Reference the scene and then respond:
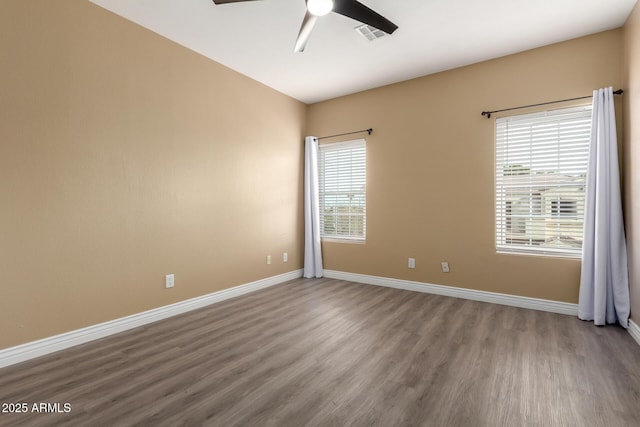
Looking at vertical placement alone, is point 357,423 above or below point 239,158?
below

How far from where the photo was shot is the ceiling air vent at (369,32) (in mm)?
2953

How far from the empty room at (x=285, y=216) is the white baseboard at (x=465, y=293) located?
2cm

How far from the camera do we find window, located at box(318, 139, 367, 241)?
4.73 meters

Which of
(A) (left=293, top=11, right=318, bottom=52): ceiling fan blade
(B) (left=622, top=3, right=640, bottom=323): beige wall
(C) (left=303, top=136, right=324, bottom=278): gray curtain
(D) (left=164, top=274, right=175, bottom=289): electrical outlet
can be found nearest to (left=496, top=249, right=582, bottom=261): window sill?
(B) (left=622, top=3, right=640, bottom=323): beige wall

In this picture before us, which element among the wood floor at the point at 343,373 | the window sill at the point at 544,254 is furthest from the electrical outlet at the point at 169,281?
the window sill at the point at 544,254

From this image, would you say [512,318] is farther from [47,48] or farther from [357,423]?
[47,48]

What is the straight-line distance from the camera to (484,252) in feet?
12.0

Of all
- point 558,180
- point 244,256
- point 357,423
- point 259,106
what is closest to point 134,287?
point 244,256

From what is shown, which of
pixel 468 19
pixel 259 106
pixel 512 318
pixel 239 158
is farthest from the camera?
pixel 259 106

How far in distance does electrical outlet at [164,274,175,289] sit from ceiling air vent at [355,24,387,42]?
3.16 meters

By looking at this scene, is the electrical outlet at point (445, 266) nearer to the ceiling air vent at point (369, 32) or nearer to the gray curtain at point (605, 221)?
the gray curtain at point (605, 221)

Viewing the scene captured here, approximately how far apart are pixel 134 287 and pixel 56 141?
142 cm

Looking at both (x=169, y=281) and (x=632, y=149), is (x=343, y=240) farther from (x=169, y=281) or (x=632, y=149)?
(x=632, y=149)

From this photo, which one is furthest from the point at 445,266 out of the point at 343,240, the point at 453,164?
the point at 343,240
